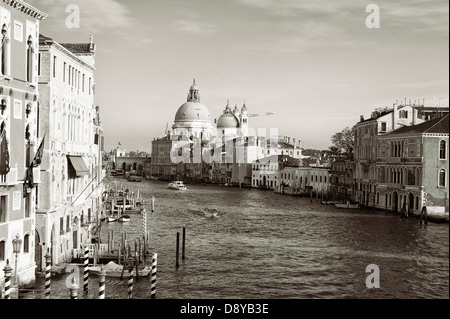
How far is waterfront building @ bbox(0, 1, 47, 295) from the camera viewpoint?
4.46 metres

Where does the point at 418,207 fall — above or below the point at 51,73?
below

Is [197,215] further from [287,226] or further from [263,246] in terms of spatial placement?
[263,246]

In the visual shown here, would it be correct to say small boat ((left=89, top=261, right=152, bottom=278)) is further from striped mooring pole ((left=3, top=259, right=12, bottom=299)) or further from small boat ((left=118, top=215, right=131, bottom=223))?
small boat ((left=118, top=215, right=131, bottom=223))

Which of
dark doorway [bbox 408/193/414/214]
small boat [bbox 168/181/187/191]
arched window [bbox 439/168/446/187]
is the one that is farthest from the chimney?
small boat [bbox 168/181/187/191]

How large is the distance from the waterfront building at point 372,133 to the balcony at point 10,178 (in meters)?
6.46

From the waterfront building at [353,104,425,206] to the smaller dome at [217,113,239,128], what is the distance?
683 inches

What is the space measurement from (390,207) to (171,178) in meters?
11.2

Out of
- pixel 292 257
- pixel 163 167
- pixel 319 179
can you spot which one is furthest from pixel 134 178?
pixel 292 257

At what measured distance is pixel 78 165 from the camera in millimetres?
6555

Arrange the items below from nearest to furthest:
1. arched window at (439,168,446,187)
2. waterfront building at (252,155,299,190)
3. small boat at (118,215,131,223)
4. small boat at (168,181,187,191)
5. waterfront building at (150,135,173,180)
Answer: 1. arched window at (439,168,446,187)
2. small boat at (118,215,131,223)
3. waterfront building at (150,135,173,180)
4. small boat at (168,181,187,191)
5. waterfront building at (252,155,299,190)

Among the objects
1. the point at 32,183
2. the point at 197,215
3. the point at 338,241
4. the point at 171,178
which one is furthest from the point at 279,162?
the point at 32,183

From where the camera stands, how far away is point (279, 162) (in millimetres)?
25297

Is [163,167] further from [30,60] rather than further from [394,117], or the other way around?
[30,60]
